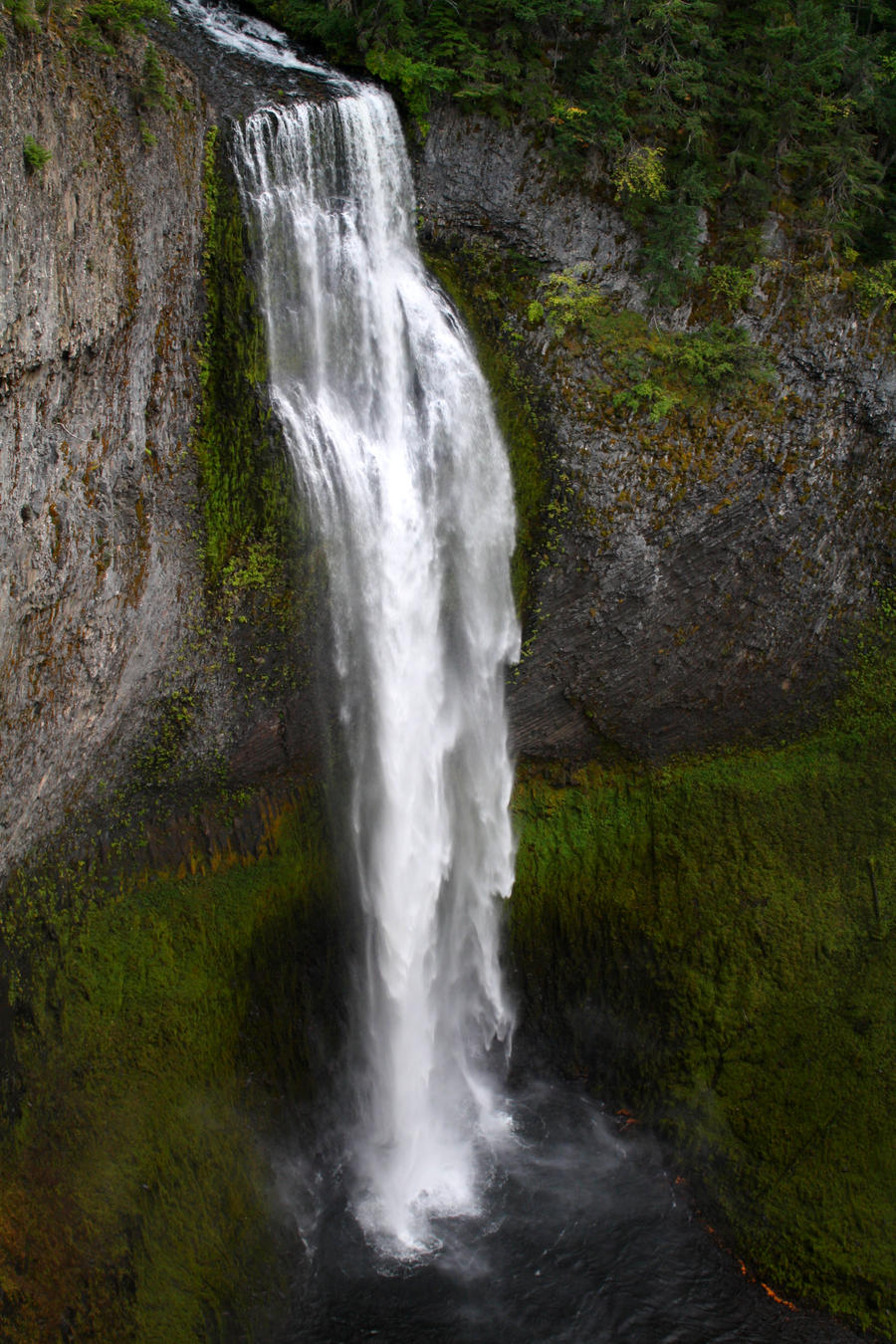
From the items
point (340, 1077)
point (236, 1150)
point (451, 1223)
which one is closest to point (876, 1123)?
point (451, 1223)

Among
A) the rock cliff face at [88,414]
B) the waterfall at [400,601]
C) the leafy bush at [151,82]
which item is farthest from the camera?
the waterfall at [400,601]

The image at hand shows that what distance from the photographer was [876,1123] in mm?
11250

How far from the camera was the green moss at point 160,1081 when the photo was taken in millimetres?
9086

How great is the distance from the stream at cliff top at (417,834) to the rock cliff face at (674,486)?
902mm

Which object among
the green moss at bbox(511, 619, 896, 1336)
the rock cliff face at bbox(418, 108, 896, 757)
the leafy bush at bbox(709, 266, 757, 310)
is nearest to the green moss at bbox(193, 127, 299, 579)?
the rock cliff face at bbox(418, 108, 896, 757)

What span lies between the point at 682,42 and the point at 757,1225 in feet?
51.9

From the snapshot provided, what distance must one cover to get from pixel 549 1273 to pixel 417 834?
204 inches

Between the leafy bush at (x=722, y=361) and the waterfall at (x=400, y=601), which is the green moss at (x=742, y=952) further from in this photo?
the leafy bush at (x=722, y=361)

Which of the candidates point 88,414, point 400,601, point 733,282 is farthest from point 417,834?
point 733,282

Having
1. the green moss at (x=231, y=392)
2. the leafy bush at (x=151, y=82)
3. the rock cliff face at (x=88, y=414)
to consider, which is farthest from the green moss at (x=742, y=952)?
the leafy bush at (x=151, y=82)

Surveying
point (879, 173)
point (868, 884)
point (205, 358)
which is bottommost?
point (868, 884)

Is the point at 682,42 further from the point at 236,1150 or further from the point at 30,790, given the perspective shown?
the point at 236,1150

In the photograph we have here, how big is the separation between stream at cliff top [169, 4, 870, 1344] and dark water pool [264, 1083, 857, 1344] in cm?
2

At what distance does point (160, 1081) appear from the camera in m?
10.4
